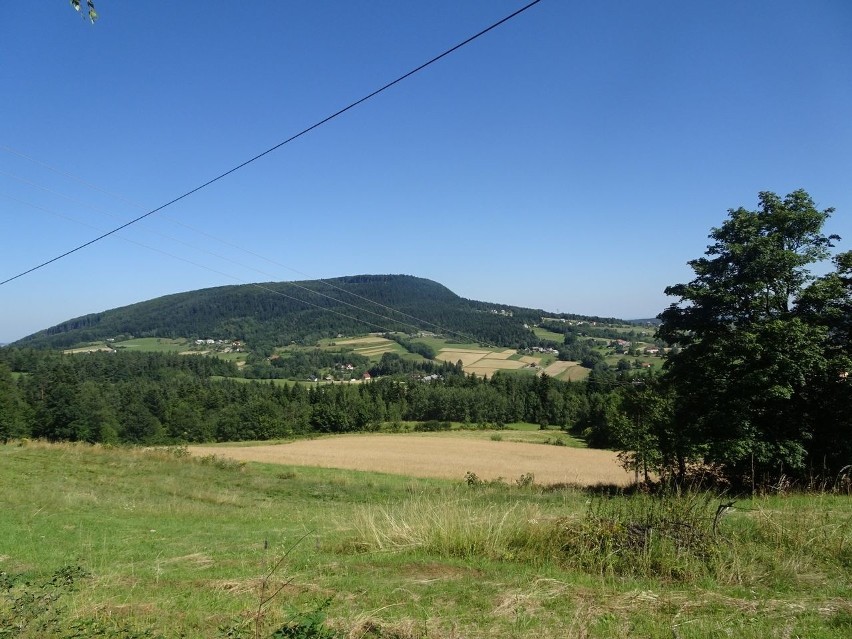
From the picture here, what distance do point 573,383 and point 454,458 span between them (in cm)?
5011

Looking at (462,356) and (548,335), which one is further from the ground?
(548,335)

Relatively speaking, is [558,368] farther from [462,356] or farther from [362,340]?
[362,340]

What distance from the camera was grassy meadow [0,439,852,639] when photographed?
4.14 meters

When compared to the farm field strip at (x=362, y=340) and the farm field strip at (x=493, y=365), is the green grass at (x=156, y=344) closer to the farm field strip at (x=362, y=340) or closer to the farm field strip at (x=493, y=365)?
the farm field strip at (x=362, y=340)

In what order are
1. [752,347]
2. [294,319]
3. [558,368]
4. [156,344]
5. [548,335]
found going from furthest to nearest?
[294,319] < [156,344] < [548,335] < [558,368] < [752,347]

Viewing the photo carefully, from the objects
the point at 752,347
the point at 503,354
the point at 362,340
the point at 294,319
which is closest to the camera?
the point at 752,347

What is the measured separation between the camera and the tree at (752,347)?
16.2 metres

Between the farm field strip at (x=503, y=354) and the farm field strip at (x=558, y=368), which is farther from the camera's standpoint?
the farm field strip at (x=503, y=354)

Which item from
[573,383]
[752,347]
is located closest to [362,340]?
[573,383]

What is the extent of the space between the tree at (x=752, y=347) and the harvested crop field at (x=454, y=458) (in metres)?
13.3

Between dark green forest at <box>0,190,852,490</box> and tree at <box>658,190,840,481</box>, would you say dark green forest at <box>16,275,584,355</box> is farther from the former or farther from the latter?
tree at <box>658,190,840,481</box>

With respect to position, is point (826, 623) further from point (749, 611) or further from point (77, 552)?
point (77, 552)

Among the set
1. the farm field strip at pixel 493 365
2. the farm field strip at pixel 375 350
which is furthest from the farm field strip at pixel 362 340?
the farm field strip at pixel 493 365

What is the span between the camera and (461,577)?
5.57 m
